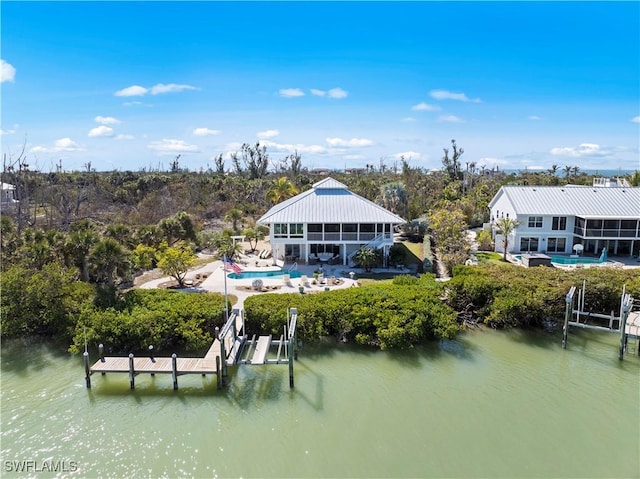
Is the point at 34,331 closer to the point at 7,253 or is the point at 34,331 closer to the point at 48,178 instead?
the point at 7,253

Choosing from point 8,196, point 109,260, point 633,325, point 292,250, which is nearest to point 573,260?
point 633,325

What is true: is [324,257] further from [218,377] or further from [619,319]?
[619,319]

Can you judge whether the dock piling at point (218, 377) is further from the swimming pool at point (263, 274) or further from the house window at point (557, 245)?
the house window at point (557, 245)

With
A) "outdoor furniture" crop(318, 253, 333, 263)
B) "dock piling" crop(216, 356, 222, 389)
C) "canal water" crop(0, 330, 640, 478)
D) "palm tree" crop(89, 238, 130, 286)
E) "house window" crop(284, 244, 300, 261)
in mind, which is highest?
"palm tree" crop(89, 238, 130, 286)

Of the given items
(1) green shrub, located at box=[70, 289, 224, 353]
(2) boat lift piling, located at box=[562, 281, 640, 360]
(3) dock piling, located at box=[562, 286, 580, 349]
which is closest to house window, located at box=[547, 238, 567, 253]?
(2) boat lift piling, located at box=[562, 281, 640, 360]

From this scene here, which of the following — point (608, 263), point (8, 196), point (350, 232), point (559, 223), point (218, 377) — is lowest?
point (218, 377)

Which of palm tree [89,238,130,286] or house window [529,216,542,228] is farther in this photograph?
house window [529,216,542,228]

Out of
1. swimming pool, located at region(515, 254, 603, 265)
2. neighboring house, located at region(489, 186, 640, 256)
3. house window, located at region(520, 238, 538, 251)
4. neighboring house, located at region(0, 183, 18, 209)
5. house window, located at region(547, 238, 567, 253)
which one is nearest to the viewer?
swimming pool, located at region(515, 254, 603, 265)

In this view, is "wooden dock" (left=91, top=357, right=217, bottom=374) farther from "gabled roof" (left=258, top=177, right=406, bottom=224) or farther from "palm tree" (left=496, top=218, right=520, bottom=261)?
"palm tree" (left=496, top=218, right=520, bottom=261)
